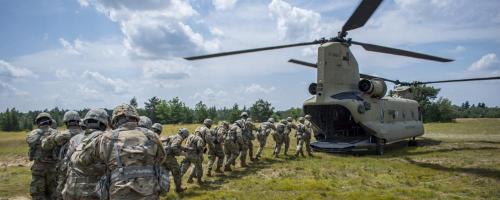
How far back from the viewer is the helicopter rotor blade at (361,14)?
40.8 feet

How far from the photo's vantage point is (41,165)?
325 inches

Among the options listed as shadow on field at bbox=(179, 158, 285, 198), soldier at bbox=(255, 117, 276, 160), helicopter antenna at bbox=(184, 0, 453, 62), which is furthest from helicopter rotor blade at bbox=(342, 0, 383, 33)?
shadow on field at bbox=(179, 158, 285, 198)

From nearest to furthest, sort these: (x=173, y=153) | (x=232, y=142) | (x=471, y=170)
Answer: (x=173, y=153) < (x=471, y=170) < (x=232, y=142)

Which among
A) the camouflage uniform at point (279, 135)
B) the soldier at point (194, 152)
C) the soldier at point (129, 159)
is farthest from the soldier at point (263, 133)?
the soldier at point (129, 159)

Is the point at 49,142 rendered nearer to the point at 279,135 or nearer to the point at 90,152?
the point at 90,152

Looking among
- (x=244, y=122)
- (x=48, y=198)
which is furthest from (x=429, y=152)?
(x=48, y=198)

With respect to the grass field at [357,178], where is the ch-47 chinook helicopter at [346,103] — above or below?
above

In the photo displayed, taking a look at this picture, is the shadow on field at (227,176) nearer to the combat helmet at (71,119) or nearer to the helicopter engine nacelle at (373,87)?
the combat helmet at (71,119)

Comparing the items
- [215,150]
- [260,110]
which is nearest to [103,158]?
[215,150]

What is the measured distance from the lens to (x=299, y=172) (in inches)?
529

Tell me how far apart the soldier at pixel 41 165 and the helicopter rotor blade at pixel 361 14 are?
9313 mm

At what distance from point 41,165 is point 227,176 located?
6.12 metres

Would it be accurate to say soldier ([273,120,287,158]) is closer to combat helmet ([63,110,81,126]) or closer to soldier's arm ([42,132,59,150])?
soldier's arm ([42,132,59,150])

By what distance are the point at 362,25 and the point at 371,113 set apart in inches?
174
